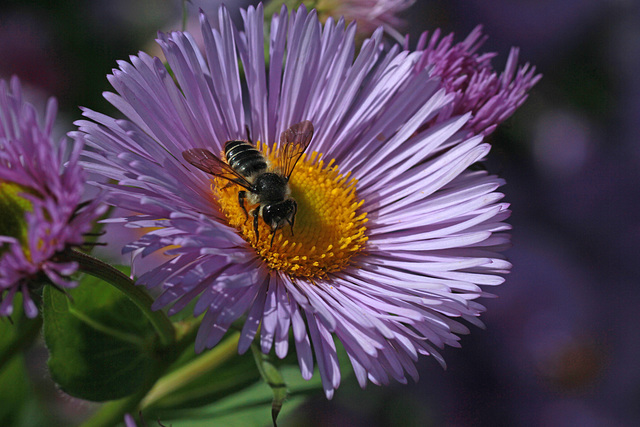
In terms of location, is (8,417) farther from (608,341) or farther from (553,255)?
(608,341)

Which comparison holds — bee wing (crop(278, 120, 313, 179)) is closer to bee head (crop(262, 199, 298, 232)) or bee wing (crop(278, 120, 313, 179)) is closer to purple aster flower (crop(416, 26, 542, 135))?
bee head (crop(262, 199, 298, 232))

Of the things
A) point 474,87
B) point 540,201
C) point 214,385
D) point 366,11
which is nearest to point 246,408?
point 214,385

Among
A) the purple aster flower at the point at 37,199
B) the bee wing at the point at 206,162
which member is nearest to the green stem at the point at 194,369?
the bee wing at the point at 206,162

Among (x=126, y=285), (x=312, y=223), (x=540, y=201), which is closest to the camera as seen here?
(x=126, y=285)

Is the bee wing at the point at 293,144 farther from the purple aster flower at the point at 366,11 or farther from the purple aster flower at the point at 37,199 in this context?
the purple aster flower at the point at 37,199

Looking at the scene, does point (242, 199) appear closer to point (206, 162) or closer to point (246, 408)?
point (206, 162)

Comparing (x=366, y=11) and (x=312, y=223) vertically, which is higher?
(x=366, y=11)
